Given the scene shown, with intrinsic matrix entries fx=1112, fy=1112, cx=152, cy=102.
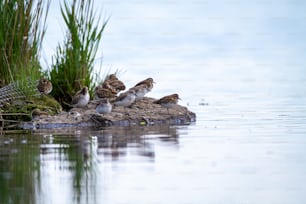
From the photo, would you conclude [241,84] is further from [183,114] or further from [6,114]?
[6,114]

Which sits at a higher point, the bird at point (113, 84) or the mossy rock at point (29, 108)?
the bird at point (113, 84)

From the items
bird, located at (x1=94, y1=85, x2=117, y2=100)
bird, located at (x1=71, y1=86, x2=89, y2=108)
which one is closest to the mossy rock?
bird, located at (x1=71, y1=86, x2=89, y2=108)

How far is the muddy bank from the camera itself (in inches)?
604

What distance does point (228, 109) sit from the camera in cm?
1867

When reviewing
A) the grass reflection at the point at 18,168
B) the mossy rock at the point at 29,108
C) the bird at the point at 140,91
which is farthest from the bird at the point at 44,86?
the grass reflection at the point at 18,168

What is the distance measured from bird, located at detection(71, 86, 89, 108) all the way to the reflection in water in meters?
1.32

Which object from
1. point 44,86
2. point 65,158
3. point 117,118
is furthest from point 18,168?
point 44,86

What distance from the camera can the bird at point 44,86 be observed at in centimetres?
1590

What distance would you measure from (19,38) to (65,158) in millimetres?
5481

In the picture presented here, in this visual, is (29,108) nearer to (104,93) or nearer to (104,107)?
(104,107)

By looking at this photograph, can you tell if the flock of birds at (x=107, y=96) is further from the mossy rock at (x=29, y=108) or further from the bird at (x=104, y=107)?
the mossy rock at (x=29, y=108)

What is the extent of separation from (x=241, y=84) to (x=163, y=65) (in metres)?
4.01

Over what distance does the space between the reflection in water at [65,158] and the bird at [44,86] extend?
1.62 m

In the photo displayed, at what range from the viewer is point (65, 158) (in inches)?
443
